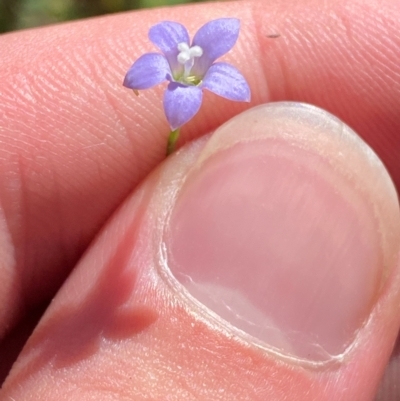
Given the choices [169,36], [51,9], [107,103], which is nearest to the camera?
[169,36]

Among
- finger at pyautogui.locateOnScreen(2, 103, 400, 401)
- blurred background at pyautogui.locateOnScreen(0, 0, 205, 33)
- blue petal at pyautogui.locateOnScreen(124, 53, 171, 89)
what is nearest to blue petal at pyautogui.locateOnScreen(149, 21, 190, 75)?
blue petal at pyautogui.locateOnScreen(124, 53, 171, 89)

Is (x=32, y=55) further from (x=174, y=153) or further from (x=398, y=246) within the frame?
(x=398, y=246)

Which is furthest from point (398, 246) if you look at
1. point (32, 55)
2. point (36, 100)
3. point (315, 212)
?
point (32, 55)

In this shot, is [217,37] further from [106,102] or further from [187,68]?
[106,102]

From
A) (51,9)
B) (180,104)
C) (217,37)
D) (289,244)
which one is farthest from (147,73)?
(51,9)

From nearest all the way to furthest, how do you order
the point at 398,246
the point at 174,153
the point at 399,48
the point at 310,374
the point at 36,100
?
the point at 310,374 → the point at 398,246 → the point at 174,153 → the point at 36,100 → the point at 399,48
